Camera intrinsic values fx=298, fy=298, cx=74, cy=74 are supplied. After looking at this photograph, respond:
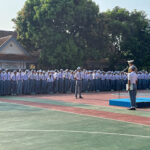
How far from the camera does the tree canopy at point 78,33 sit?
1291 inches

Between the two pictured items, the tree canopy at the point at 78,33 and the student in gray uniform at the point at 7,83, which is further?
the tree canopy at the point at 78,33

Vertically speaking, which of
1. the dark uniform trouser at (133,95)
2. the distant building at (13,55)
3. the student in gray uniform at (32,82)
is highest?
the distant building at (13,55)

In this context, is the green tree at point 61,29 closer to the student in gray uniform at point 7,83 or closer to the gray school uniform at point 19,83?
the gray school uniform at point 19,83

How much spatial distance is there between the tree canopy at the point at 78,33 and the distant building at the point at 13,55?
99cm

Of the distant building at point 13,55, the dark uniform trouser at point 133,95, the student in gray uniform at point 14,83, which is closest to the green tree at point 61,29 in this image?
the distant building at point 13,55

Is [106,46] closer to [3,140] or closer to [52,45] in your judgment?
[52,45]

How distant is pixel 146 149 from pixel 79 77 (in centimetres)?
1199

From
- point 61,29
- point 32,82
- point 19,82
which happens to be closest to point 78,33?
point 61,29

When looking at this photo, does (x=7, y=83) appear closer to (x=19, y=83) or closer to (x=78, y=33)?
(x=19, y=83)

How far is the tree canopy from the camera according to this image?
1291 inches

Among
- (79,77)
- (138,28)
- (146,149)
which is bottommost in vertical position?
(146,149)

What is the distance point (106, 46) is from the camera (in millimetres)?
36656

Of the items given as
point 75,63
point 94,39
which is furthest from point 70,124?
point 94,39

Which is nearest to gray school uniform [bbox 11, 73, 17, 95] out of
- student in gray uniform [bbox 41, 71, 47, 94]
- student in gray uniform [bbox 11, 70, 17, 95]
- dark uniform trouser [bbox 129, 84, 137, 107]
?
student in gray uniform [bbox 11, 70, 17, 95]
